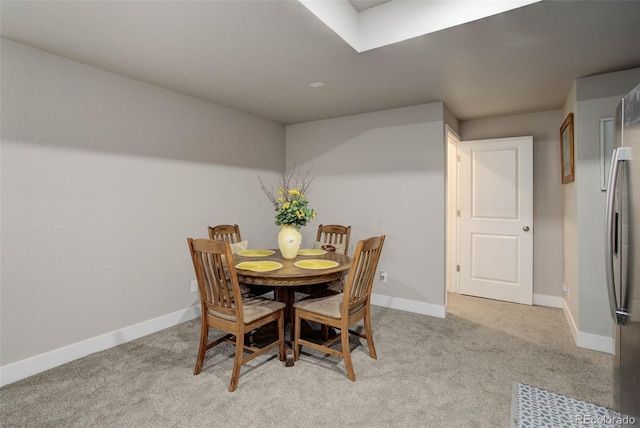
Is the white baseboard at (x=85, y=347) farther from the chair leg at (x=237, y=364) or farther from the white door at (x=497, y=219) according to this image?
the white door at (x=497, y=219)

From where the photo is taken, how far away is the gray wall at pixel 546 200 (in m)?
3.88

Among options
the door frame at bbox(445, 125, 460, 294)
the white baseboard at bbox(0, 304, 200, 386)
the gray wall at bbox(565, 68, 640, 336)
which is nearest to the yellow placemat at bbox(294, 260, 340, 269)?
the white baseboard at bbox(0, 304, 200, 386)

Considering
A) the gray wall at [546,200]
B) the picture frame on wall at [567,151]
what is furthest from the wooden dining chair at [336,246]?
the gray wall at [546,200]

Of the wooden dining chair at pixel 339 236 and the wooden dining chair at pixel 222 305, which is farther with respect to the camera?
the wooden dining chair at pixel 339 236

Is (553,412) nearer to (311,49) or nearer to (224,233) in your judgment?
(311,49)

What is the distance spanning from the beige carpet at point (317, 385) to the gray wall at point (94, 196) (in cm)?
40

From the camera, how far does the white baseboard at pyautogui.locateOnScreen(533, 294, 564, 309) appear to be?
3.86 meters

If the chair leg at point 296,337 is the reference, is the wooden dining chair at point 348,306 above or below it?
above

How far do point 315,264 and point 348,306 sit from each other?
0.48 m

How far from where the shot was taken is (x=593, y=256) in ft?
9.12

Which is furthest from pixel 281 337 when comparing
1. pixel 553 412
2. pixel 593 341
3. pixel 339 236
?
pixel 593 341

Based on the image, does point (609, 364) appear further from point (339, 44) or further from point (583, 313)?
point (339, 44)

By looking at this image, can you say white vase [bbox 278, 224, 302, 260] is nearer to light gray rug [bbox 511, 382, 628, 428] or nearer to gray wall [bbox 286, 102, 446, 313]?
gray wall [bbox 286, 102, 446, 313]

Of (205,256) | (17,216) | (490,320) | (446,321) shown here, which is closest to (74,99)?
(17,216)
